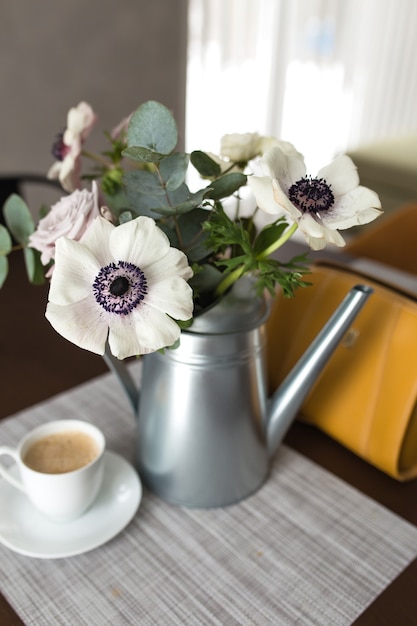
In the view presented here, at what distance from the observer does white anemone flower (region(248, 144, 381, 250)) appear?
0.39 metres

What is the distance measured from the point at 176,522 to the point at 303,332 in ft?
0.89

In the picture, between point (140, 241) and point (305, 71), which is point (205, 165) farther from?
point (305, 71)

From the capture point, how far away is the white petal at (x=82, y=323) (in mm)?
384

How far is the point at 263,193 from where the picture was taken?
40 cm

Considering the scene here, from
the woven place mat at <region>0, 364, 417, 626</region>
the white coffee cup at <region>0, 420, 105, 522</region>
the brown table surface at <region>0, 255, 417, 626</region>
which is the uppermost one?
the white coffee cup at <region>0, 420, 105, 522</region>

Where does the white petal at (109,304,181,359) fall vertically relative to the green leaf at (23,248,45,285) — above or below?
above

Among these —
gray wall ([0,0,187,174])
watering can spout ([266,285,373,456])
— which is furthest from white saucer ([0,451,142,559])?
gray wall ([0,0,187,174])

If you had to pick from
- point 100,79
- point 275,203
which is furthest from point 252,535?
point 100,79

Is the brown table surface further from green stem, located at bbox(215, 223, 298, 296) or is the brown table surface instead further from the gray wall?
the gray wall

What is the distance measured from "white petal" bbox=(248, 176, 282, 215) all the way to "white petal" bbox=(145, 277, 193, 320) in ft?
0.26

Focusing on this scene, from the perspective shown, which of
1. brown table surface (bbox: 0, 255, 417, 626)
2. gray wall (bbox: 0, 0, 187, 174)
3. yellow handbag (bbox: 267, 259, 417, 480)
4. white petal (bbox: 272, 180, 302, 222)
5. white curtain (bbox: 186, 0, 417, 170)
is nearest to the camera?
white petal (bbox: 272, 180, 302, 222)

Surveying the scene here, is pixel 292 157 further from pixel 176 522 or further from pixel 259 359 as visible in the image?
pixel 176 522

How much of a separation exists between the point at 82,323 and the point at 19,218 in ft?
0.81

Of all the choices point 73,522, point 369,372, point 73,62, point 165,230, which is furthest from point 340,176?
point 73,62
